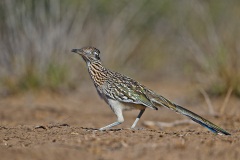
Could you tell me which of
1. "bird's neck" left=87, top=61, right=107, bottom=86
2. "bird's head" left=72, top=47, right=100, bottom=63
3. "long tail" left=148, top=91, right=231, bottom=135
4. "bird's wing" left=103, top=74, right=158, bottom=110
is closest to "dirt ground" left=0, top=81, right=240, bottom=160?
"long tail" left=148, top=91, right=231, bottom=135

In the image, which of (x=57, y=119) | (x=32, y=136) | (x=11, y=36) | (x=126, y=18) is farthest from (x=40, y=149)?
(x=126, y=18)

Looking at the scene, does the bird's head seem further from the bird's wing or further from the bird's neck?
the bird's wing

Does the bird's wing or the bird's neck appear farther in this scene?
the bird's neck

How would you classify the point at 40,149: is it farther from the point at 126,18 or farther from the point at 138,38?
the point at 138,38

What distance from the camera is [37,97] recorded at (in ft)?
46.2

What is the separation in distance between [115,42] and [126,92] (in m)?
10.5

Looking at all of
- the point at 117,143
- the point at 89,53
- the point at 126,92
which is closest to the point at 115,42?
the point at 89,53

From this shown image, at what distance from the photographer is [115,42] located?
59.2 ft

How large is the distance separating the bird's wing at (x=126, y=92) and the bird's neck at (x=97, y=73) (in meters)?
0.12

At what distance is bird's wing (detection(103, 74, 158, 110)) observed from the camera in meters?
7.53

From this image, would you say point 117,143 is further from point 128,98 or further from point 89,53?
point 89,53

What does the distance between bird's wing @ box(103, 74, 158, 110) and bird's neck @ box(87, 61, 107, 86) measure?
0.40 ft

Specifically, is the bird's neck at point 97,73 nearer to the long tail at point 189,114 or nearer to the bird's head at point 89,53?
the bird's head at point 89,53

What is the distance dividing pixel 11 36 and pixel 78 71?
7.17 ft
